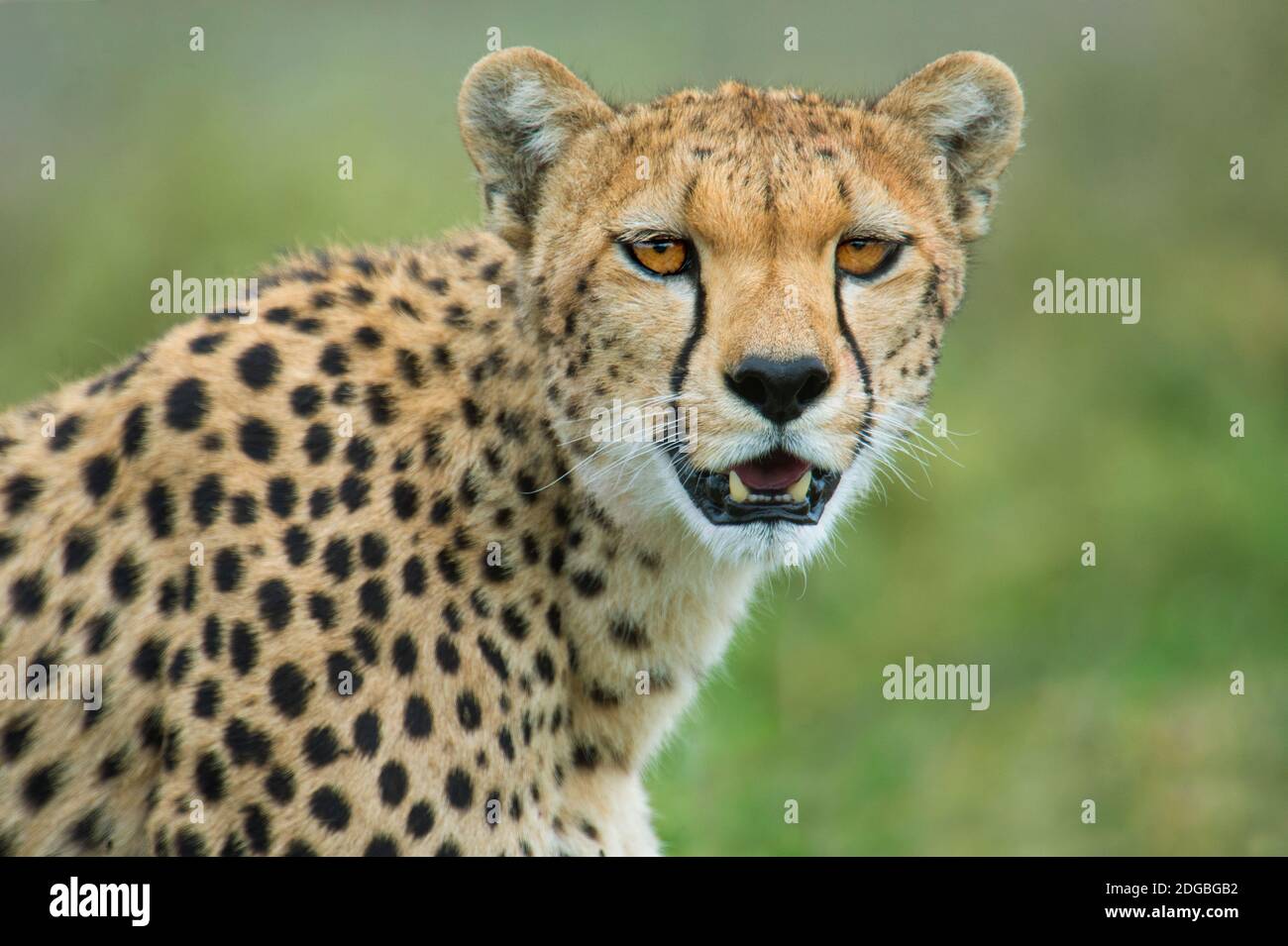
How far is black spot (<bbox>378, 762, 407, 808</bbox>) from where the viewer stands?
3541 mm

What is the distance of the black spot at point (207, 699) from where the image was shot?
360 centimetres

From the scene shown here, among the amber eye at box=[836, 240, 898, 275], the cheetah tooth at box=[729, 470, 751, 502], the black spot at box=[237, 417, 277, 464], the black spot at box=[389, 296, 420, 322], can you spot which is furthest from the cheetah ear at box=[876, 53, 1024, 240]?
→ the black spot at box=[237, 417, 277, 464]

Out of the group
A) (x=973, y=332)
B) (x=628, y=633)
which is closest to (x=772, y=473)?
(x=628, y=633)

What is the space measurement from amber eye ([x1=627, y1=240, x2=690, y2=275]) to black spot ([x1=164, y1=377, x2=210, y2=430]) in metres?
1.09

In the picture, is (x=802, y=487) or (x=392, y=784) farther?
(x=802, y=487)

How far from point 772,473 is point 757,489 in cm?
5

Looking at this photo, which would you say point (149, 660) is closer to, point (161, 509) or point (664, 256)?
point (161, 509)

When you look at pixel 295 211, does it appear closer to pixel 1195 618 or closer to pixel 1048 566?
pixel 1048 566

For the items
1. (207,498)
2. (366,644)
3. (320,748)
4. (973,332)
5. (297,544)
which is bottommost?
(320,748)

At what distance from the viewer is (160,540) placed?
3.81 metres

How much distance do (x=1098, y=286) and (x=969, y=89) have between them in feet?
20.6

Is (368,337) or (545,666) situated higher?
(368,337)

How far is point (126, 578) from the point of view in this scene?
3.81 metres

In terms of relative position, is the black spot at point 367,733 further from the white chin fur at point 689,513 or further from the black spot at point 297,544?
the white chin fur at point 689,513
